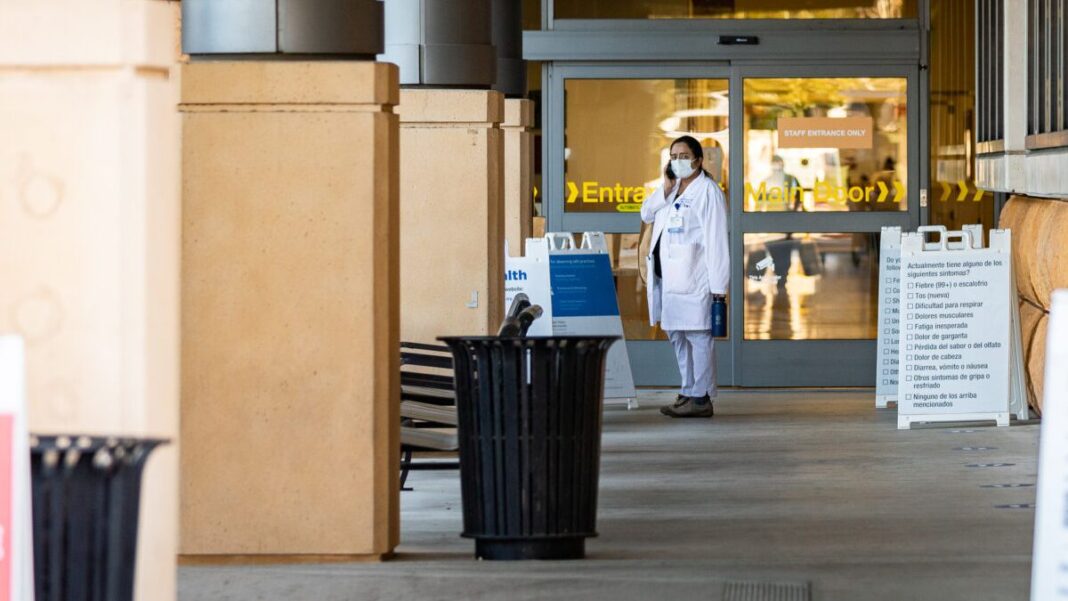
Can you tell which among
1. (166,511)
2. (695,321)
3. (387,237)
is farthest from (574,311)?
(166,511)

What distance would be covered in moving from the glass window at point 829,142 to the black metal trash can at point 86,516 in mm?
12459

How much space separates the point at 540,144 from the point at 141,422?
471 inches

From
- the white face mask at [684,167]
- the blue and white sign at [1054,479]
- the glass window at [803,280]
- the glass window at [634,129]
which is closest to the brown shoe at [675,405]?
the white face mask at [684,167]

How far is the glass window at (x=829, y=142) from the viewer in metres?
15.4

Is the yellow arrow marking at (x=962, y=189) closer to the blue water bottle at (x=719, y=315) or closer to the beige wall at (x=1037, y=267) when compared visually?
the beige wall at (x=1037, y=267)

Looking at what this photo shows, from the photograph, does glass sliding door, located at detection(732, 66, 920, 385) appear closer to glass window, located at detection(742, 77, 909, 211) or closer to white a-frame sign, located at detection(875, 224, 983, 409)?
glass window, located at detection(742, 77, 909, 211)

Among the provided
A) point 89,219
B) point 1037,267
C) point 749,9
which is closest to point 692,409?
point 1037,267

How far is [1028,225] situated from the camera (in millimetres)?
12609

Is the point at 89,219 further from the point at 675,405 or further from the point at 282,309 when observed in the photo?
the point at 675,405

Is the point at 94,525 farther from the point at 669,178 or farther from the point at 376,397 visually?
the point at 669,178

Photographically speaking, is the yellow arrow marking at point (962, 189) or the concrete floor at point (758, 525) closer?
the concrete floor at point (758, 525)

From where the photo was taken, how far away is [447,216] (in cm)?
1145

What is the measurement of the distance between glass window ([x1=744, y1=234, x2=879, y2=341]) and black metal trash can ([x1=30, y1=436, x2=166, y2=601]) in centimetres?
1244

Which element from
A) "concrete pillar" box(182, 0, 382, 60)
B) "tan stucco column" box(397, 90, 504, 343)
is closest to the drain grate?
"concrete pillar" box(182, 0, 382, 60)
